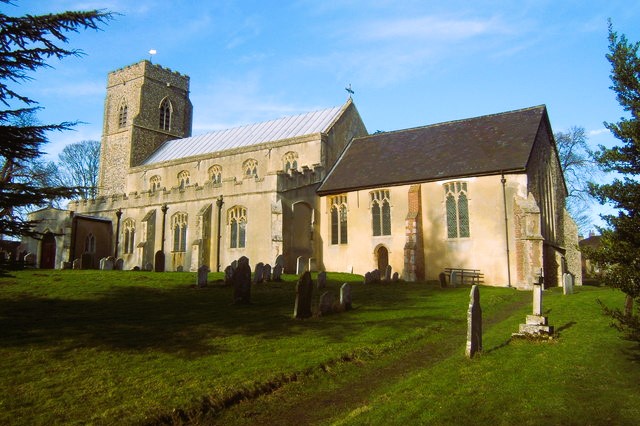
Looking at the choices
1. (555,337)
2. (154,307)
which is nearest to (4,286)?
(154,307)

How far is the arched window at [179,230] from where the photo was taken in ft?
99.3

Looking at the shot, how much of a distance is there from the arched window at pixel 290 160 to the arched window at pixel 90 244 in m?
13.4

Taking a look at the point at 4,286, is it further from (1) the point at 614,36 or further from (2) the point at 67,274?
(1) the point at 614,36

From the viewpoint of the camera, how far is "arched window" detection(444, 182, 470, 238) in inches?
965

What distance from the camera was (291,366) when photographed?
30.0 feet

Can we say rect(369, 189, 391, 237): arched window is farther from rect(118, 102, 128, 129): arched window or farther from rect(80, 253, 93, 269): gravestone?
rect(118, 102, 128, 129): arched window

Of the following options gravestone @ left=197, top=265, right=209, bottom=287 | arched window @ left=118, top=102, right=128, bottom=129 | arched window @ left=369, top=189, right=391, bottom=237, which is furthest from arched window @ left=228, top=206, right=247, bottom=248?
arched window @ left=118, top=102, right=128, bottom=129

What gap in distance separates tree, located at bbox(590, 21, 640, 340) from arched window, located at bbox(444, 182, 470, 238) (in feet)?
52.8

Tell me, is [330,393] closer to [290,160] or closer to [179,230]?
[179,230]

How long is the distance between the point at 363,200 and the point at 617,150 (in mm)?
19510

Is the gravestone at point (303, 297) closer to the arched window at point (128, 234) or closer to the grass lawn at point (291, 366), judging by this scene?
the grass lawn at point (291, 366)

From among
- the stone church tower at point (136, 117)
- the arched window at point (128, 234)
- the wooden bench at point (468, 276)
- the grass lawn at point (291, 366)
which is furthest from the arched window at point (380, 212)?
the stone church tower at point (136, 117)

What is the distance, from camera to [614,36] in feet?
28.1

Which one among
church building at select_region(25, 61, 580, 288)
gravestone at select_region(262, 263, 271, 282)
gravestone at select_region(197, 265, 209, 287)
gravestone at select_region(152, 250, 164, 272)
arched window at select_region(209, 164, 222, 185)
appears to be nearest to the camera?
gravestone at select_region(197, 265, 209, 287)
